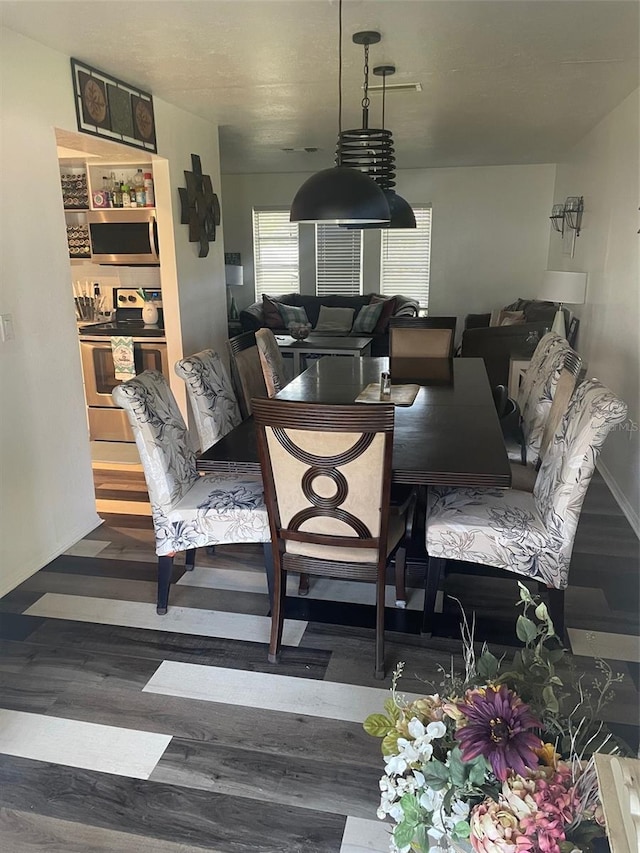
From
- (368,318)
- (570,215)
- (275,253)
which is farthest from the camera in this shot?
(275,253)

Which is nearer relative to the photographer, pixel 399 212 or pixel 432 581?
pixel 432 581

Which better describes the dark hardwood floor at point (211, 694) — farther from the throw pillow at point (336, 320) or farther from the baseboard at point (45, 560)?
the throw pillow at point (336, 320)

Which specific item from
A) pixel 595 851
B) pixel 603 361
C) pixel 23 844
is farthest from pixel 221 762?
pixel 603 361

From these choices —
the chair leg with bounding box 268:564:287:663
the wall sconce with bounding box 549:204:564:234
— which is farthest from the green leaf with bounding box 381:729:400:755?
the wall sconce with bounding box 549:204:564:234

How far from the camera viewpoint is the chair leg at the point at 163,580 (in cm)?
261

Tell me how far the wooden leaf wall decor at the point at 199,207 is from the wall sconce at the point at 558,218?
3845 mm

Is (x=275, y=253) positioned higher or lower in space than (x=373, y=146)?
lower

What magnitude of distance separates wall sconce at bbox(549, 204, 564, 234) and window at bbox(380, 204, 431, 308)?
1651 mm

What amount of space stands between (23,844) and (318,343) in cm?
477

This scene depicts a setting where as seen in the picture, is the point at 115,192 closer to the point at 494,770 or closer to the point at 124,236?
the point at 124,236

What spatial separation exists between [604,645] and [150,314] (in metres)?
3.83

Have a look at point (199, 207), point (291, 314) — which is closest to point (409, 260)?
point (291, 314)

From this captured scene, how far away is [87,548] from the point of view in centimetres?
326

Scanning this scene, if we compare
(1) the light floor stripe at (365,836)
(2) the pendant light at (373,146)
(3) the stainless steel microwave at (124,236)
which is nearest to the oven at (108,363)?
(3) the stainless steel microwave at (124,236)
